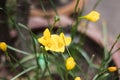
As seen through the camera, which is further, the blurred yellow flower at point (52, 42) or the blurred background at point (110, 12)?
the blurred background at point (110, 12)

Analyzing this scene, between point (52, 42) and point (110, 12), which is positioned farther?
point (110, 12)

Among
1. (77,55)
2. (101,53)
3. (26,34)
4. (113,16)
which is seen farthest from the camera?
(113,16)

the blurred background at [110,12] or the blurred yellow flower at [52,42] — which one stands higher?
the blurred yellow flower at [52,42]

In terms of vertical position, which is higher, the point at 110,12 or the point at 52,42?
the point at 52,42

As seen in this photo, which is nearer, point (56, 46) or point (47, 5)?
point (56, 46)

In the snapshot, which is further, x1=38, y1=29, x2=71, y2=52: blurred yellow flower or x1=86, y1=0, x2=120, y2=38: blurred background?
x1=86, y1=0, x2=120, y2=38: blurred background

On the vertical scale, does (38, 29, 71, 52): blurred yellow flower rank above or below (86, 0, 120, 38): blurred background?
above

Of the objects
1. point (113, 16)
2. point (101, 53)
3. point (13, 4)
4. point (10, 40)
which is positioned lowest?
point (113, 16)

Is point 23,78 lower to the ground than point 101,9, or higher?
higher

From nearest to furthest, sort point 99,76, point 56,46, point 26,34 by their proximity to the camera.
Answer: point 56,46 < point 99,76 < point 26,34

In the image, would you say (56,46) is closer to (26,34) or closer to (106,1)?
(26,34)

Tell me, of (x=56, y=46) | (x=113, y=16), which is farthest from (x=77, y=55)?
(x=113, y=16)
